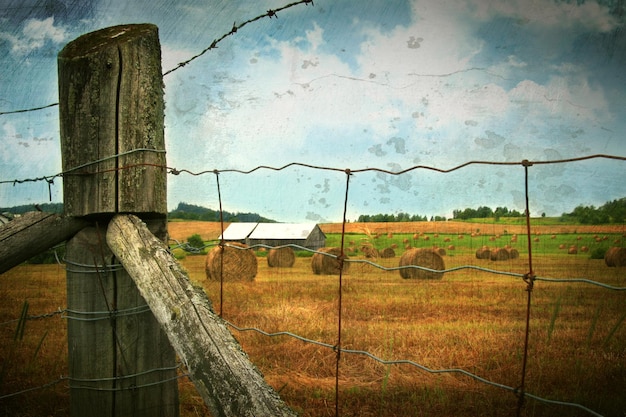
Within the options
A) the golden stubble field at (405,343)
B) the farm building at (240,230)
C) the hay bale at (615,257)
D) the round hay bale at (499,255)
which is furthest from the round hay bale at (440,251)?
the farm building at (240,230)

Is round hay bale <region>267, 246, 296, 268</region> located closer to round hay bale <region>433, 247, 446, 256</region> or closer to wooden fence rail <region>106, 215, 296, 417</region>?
round hay bale <region>433, 247, 446, 256</region>

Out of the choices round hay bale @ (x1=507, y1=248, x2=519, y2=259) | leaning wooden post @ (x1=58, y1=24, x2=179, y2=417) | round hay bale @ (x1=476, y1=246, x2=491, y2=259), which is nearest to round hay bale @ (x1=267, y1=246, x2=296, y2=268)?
round hay bale @ (x1=476, y1=246, x2=491, y2=259)

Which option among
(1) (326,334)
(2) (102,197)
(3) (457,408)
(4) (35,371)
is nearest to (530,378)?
(3) (457,408)

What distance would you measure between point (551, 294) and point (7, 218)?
19.9ft

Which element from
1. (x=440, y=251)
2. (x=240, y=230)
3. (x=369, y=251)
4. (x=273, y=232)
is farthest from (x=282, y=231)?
(x=440, y=251)

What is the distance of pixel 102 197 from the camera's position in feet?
4.91

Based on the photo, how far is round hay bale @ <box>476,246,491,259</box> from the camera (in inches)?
370

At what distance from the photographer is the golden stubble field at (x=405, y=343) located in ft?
9.39

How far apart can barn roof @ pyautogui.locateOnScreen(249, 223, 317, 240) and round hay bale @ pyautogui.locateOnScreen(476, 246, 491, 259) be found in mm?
5094

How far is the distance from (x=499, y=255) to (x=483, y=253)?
1.21 feet

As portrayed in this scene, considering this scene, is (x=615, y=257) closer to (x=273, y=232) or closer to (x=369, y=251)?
(x=369, y=251)

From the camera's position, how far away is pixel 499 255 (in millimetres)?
9242

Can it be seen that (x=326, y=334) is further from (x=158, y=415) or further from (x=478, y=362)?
(x=158, y=415)

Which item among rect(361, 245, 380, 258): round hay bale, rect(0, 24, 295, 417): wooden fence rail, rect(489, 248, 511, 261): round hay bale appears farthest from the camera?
rect(489, 248, 511, 261): round hay bale
